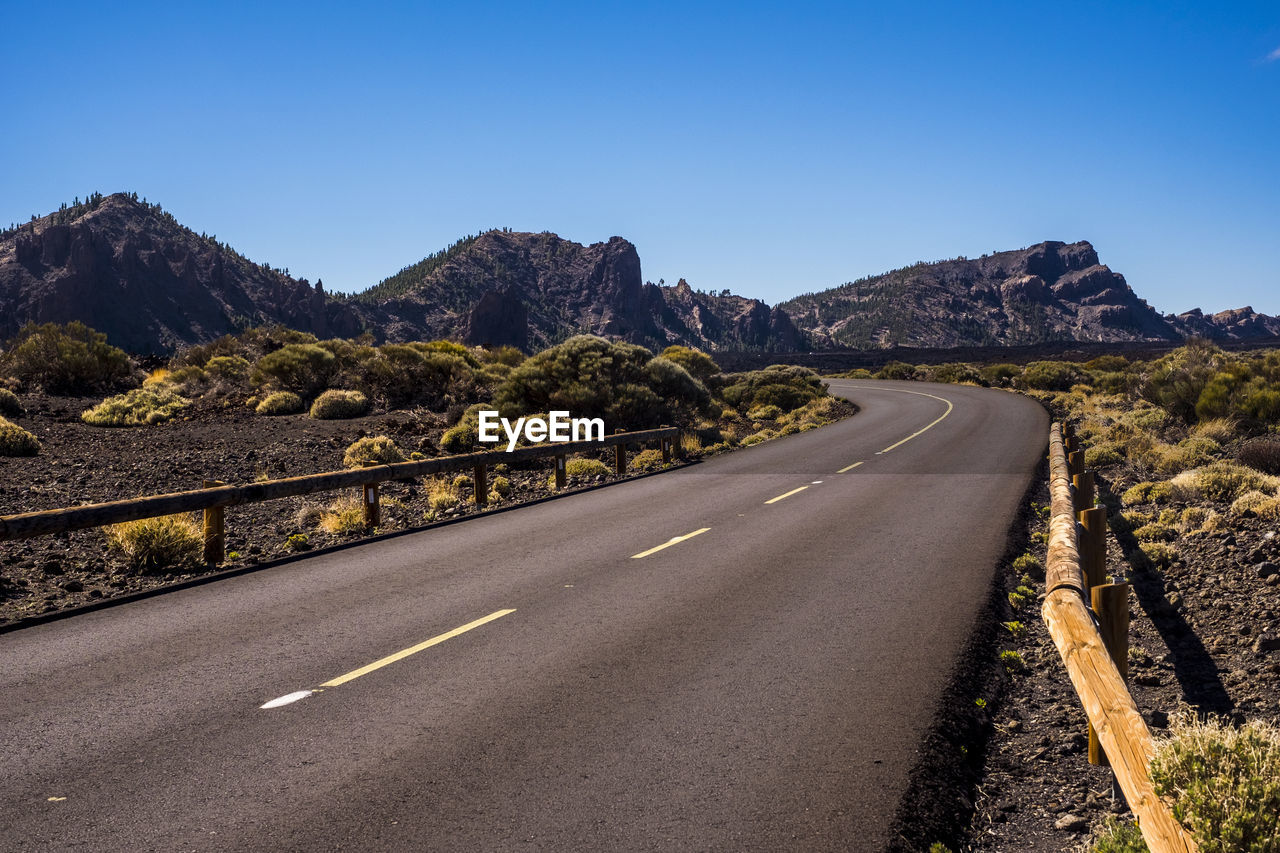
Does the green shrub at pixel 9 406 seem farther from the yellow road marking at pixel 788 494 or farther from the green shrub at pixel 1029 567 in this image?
the green shrub at pixel 1029 567

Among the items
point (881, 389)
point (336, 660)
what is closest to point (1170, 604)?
point (336, 660)

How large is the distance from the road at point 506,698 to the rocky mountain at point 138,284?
118 metres

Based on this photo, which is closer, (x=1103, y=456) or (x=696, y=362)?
(x=1103, y=456)

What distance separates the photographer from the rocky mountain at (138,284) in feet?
392

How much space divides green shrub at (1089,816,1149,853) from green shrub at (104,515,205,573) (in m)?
9.99

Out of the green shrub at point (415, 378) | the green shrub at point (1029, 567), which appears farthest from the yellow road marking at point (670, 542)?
the green shrub at point (415, 378)

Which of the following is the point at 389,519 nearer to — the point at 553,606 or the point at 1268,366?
the point at 553,606

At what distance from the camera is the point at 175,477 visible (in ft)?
58.1

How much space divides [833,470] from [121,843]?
16294mm

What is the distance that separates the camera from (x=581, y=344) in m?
28.0

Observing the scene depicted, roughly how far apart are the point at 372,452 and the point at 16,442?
7515 mm

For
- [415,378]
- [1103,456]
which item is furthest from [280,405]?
[1103,456]

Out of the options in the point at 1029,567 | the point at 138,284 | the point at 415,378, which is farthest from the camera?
the point at 138,284

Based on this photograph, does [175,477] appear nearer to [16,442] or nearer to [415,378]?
[16,442]
